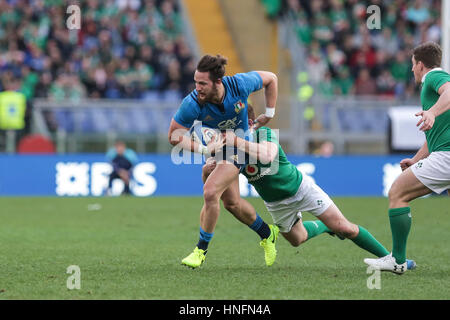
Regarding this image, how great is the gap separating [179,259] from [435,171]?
276 cm

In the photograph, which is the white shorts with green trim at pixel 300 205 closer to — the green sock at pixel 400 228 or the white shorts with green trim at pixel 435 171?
the green sock at pixel 400 228

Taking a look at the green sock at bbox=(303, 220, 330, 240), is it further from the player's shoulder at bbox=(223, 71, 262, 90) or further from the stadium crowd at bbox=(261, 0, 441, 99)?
the stadium crowd at bbox=(261, 0, 441, 99)

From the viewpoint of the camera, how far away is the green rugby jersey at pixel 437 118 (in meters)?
7.28

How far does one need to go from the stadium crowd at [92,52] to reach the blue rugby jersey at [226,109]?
1298 cm

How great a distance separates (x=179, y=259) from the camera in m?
8.62

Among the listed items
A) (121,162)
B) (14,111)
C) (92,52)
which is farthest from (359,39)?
(14,111)

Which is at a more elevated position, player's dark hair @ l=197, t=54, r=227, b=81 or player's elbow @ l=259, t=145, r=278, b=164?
player's dark hair @ l=197, t=54, r=227, b=81

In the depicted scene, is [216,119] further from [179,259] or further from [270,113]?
[179,259]

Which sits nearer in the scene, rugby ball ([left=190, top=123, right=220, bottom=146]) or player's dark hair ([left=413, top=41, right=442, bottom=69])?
player's dark hair ([left=413, top=41, right=442, bottom=69])

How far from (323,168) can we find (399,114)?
206 centimetres

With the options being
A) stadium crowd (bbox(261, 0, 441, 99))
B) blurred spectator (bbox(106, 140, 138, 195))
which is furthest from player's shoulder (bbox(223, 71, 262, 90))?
stadium crowd (bbox(261, 0, 441, 99))

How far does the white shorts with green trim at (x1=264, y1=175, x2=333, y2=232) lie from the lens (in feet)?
25.1

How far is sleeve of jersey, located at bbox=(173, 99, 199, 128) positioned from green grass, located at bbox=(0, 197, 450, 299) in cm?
132
